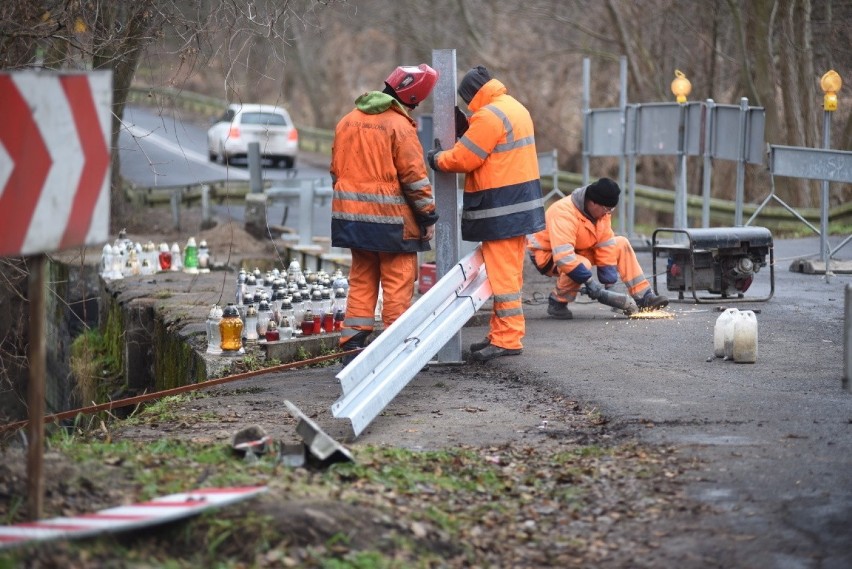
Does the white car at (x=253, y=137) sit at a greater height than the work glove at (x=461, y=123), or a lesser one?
greater

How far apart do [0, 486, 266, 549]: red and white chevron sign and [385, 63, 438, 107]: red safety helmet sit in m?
4.09

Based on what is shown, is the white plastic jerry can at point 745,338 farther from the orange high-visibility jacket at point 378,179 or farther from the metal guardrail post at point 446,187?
the orange high-visibility jacket at point 378,179

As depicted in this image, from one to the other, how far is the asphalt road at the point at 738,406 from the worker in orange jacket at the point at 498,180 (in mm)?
657

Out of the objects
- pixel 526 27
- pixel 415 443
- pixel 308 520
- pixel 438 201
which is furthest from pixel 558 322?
pixel 526 27

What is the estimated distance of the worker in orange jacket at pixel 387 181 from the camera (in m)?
8.59

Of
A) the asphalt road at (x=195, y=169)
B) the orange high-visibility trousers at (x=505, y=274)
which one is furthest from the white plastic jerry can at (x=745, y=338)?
the asphalt road at (x=195, y=169)

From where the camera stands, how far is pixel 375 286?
9023mm

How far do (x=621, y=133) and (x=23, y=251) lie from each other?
13.5 metres

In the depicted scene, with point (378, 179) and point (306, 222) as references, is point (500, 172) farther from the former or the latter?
point (306, 222)

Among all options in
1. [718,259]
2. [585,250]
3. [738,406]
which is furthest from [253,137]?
[738,406]

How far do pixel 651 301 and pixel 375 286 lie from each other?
315 cm

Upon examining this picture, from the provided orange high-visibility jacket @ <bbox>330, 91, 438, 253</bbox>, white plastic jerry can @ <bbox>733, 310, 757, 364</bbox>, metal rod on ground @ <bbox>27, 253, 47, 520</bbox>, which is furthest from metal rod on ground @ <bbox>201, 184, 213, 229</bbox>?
metal rod on ground @ <bbox>27, 253, 47, 520</bbox>

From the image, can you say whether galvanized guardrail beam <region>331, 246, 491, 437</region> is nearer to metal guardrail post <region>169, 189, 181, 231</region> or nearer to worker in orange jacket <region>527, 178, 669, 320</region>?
worker in orange jacket <region>527, 178, 669, 320</region>

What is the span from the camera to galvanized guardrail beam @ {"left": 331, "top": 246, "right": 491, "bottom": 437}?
22.8 feet
